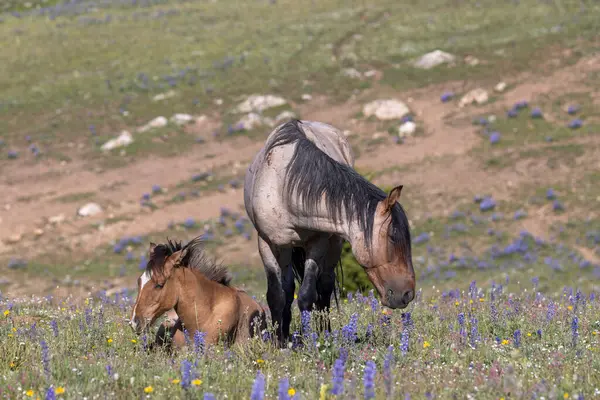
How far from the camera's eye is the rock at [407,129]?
36.7m

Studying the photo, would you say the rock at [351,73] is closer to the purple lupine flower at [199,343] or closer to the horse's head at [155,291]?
the horse's head at [155,291]

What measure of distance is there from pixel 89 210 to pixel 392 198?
85.7 feet

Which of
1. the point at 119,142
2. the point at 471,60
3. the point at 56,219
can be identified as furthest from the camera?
the point at 471,60

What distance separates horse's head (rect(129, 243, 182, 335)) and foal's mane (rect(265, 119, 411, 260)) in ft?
5.00

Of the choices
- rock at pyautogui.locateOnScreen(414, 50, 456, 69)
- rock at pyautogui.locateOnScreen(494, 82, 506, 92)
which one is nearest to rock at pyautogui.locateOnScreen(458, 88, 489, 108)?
rock at pyautogui.locateOnScreen(494, 82, 506, 92)

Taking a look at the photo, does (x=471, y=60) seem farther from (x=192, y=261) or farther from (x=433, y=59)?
(x=192, y=261)

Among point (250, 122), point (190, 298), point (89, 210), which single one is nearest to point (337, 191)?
point (190, 298)

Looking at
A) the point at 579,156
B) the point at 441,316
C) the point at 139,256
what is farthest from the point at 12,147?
the point at 441,316

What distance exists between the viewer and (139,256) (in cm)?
3025

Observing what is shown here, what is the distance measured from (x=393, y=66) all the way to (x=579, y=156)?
14594 mm

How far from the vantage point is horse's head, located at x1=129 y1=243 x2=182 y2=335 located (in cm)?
909

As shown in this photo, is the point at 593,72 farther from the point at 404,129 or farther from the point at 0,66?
the point at 0,66

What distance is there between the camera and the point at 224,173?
35.4m

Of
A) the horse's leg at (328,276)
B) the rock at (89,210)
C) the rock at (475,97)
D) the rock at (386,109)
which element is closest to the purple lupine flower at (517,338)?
the horse's leg at (328,276)
